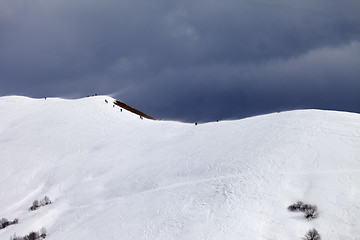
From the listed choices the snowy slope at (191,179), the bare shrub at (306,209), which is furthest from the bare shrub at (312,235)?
the bare shrub at (306,209)

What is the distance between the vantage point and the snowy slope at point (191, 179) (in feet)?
55.2

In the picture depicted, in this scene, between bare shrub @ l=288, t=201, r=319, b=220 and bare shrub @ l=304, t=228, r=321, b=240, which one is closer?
bare shrub @ l=304, t=228, r=321, b=240

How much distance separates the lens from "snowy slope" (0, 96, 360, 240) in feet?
55.2

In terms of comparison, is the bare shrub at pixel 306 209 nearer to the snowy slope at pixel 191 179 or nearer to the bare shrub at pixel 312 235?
the snowy slope at pixel 191 179

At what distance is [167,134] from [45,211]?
15496mm

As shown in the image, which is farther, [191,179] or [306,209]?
[191,179]

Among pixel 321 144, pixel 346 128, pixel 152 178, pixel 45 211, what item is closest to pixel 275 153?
pixel 321 144

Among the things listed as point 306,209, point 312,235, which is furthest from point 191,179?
point 312,235

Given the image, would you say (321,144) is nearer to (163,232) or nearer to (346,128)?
(346,128)

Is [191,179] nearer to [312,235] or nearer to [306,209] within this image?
[306,209]

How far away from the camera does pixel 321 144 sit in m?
22.3

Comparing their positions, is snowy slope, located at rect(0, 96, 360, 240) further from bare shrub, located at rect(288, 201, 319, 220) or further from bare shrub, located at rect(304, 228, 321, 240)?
bare shrub, located at rect(304, 228, 321, 240)

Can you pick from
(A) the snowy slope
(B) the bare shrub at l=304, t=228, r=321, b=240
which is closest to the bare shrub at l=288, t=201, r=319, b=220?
(A) the snowy slope

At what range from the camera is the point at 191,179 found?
895 inches
